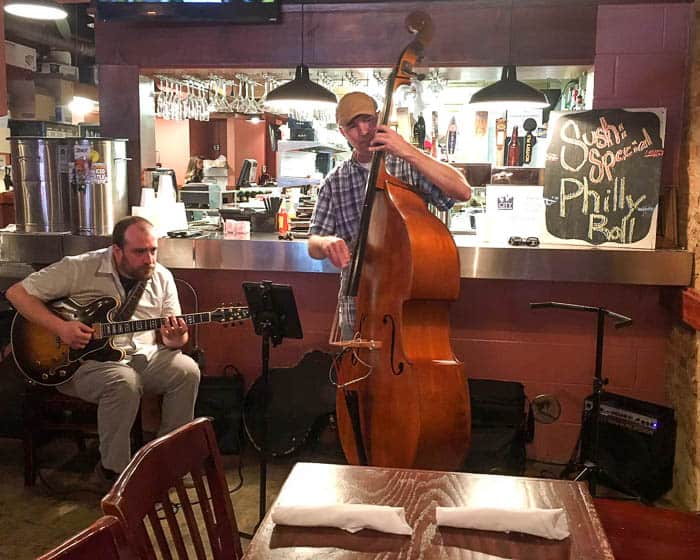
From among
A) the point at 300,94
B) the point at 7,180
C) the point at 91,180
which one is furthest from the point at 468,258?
the point at 7,180

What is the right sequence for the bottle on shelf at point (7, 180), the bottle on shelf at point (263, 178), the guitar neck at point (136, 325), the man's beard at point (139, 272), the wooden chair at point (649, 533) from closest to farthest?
the wooden chair at point (649, 533), the guitar neck at point (136, 325), the man's beard at point (139, 272), the bottle on shelf at point (7, 180), the bottle on shelf at point (263, 178)

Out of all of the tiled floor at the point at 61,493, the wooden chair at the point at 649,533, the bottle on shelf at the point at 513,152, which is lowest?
the tiled floor at the point at 61,493

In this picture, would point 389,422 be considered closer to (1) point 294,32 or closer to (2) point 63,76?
(1) point 294,32

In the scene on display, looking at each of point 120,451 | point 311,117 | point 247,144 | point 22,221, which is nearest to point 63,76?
point 311,117

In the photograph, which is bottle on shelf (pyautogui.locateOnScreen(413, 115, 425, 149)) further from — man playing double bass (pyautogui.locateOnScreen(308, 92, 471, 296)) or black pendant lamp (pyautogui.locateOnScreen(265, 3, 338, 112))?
man playing double bass (pyautogui.locateOnScreen(308, 92, 471, 296))

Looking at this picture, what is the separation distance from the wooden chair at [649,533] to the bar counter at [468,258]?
1259 millimetres

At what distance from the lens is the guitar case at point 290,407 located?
3.52 m

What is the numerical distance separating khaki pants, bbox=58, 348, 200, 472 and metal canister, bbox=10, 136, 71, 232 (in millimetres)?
1022

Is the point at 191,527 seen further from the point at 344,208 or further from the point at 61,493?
the point at 61,493

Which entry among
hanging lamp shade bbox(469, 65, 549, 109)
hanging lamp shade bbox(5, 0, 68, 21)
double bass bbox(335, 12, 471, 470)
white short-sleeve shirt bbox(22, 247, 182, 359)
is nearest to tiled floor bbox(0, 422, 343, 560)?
white short-sleeve shirt bbox(22, 247, 182, 359)

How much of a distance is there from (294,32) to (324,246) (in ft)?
5.84

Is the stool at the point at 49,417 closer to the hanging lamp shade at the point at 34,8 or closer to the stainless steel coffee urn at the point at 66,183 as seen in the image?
the stainless steel coffee urn at the point at 66,183

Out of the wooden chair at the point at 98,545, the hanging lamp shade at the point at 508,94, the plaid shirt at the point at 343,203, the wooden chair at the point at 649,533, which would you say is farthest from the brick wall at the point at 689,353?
the wooden chair at the point at 98,545

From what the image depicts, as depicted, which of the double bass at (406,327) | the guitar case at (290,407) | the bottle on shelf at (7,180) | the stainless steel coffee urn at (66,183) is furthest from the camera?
the bottle on shelf at (7,180)
